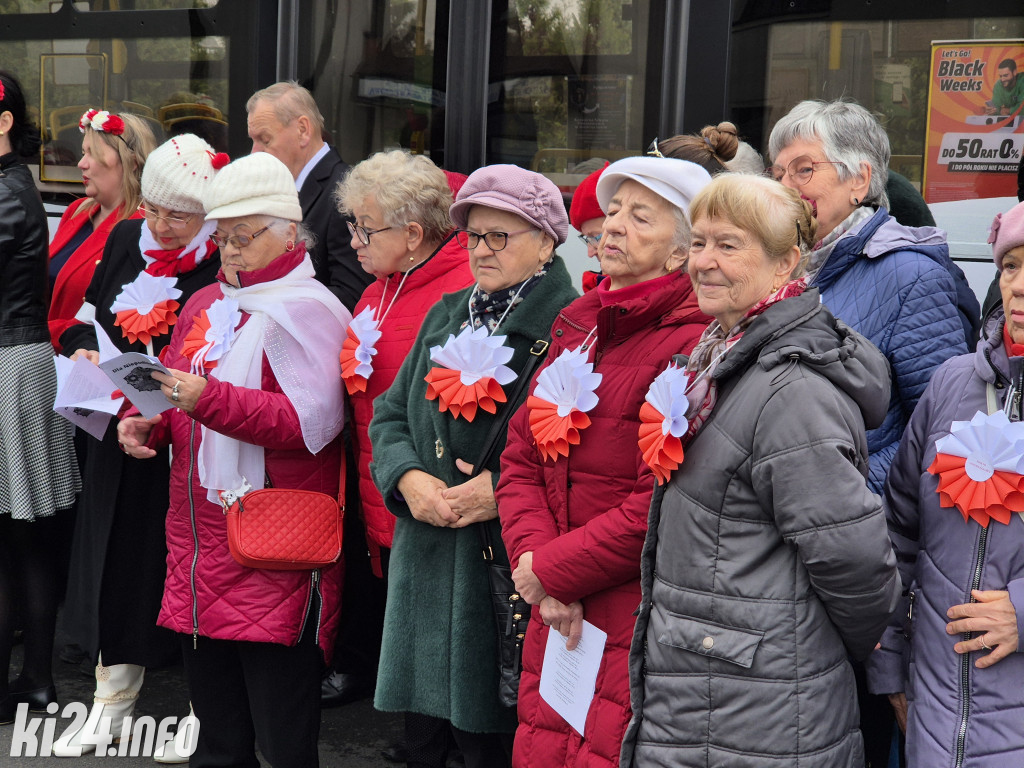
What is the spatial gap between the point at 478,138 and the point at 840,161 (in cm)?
212

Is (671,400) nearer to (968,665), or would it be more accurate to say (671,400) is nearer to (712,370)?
(712,370)

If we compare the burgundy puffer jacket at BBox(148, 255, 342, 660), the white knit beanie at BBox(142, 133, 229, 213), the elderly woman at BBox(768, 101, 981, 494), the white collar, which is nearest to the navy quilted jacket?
the elderly woman at BBox(768, 101, 981, 494)

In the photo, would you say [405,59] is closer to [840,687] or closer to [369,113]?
[369,113]

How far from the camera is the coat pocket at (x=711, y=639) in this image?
2.17m

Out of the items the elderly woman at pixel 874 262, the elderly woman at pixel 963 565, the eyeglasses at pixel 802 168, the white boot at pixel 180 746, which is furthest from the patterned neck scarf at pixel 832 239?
the white boot at pixel 180 746

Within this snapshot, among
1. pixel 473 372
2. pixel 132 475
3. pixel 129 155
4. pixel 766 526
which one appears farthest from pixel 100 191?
pixel 766 526

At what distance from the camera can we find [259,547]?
3.28 m

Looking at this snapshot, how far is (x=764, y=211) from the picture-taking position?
7.41ft

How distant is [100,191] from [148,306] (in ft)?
3.43

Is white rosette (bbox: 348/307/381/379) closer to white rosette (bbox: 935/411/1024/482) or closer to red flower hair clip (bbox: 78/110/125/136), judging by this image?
white rosette (bbox: 935/411/1024/482)

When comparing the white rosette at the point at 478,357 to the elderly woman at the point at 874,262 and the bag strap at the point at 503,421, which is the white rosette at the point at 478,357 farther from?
the elderly woman at the point at 874,262

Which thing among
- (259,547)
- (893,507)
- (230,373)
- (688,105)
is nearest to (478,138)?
(688,105)

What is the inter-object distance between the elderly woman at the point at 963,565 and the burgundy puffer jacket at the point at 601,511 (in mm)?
552

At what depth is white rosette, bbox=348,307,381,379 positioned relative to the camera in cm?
338
